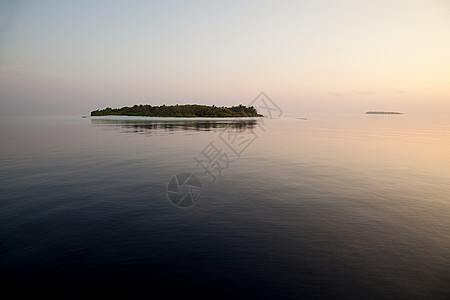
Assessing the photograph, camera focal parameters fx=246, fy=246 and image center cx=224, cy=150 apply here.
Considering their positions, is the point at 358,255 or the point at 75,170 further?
the point at 75,170

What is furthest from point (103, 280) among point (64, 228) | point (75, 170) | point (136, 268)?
point (75, 170)

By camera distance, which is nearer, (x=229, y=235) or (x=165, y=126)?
(x=229, y=235)

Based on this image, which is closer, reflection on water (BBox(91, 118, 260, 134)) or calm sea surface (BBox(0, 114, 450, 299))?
calm sea surface (BBox(0, 114, 450, 299))

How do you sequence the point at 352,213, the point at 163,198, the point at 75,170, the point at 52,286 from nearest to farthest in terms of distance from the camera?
the point at 52,286
the point at 352,213
the point at 163,198
the point at 75,170

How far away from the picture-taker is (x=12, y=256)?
39.4ft

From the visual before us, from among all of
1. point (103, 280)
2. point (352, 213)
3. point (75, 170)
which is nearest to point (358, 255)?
point (352, 213)

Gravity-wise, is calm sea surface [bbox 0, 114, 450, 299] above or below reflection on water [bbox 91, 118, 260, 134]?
below

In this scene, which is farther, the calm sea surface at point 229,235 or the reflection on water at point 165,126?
the reflection on water at point 165,126

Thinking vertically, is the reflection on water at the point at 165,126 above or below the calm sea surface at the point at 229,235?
Answer: above

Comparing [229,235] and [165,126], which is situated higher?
[165,126]

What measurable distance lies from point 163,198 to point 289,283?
13.1m

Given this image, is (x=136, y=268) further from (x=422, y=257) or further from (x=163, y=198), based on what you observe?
(x=422, y=257)

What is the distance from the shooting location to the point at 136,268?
11.2m

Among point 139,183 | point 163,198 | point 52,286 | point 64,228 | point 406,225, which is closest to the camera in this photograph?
point 52,286
